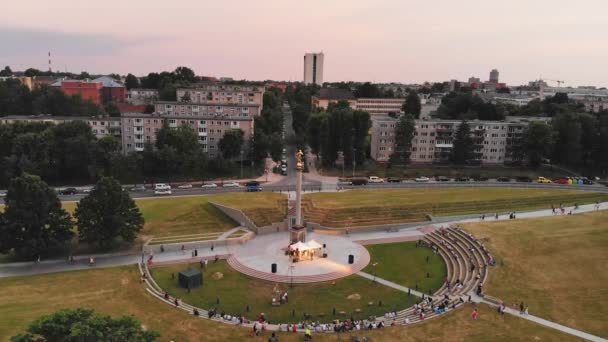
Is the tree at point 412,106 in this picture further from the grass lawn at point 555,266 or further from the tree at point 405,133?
the grass lawn at point 555,266

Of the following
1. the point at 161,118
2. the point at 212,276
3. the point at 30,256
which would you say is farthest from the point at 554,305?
the point at 161,118

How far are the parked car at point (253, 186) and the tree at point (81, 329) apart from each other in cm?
5789

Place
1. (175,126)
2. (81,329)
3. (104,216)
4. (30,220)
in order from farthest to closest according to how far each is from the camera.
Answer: (175,126) → (104,216) → (30,220) → (81,329)

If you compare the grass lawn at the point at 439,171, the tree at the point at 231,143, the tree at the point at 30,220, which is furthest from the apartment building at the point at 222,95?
the tree at the point at 30,220

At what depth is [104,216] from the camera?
5603cm

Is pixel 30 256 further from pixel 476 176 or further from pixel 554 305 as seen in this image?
pixel 476 176

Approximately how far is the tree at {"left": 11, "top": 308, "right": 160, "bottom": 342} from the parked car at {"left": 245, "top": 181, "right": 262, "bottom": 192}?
Answer: 57895 mm

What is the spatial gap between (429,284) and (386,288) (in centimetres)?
503

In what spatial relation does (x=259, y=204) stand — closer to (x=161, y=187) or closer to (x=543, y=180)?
(x=161, y=187)

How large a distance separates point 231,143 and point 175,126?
1395 centimetres

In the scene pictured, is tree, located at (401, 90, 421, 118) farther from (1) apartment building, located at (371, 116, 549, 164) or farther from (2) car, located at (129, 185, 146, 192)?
(2) car, located at (129, 185, 146, 192)

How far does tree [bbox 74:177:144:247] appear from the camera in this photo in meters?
55.5

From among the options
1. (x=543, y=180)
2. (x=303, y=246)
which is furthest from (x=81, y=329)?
(x=543, y=180)

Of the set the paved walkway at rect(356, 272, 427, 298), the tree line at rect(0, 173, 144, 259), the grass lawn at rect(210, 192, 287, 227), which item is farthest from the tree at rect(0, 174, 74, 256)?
the paved walkway at rect(356, 272, 427, 298)
